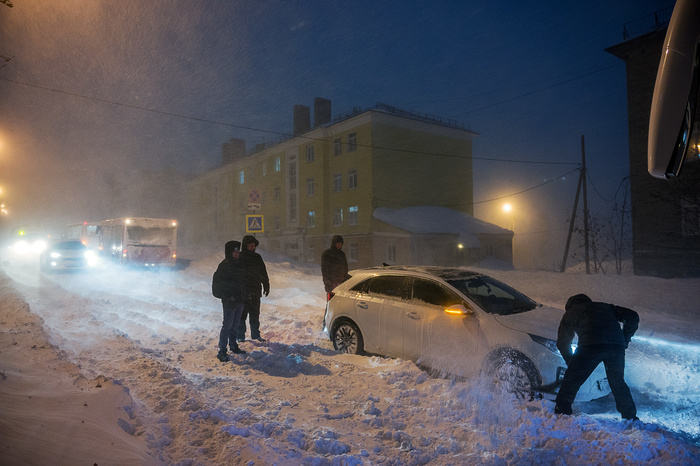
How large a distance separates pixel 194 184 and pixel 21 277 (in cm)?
4566

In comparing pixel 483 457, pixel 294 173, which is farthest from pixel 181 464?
pixel 294 173

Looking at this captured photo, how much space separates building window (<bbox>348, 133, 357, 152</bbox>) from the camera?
109ft

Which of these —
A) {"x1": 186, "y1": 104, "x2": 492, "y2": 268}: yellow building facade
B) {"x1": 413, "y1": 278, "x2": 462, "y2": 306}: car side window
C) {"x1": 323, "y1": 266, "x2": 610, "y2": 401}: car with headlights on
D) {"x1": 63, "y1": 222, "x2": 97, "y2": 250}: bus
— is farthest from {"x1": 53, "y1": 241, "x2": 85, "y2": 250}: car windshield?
{"x1": 413, "y1": 278, "x2": 462, "y2": 306}: car side window

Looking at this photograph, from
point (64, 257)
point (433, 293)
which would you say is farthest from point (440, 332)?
point (64, 257)

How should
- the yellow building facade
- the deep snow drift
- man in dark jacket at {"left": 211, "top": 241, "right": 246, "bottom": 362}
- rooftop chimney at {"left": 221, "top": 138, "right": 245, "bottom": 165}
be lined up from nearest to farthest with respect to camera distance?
the deep snow drift
man in dark jacket at {"left": 211, "top": 241, "right": 246, "bottom": 362}
the yellow building facade
rooftop chimney at {"left": 221, "top": 138, "right": 245, "bottom": 165}

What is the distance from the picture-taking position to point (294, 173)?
3975cm

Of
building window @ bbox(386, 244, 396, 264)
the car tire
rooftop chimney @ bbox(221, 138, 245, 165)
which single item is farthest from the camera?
rooftop chimney @ bbox(221, 138, 245, 165)

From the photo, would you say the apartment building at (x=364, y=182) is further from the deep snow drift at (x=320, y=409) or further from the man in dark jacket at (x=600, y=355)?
the man in dark jacket at (x=600, y=355)

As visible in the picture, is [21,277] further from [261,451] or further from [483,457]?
[483,457]

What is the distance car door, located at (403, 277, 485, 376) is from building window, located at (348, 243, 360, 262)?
1042 inches

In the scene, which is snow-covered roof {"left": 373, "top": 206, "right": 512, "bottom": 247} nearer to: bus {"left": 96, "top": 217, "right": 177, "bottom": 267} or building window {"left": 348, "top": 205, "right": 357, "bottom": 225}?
building window {"left": 348, "top": 205, "right": 357, "bottom": 225}

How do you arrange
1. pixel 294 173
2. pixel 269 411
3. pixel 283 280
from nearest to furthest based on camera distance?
pixel 269 411
pixel 283 280
pixel 294 173

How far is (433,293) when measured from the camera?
237 inches

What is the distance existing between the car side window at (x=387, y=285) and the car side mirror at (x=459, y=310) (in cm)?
96
